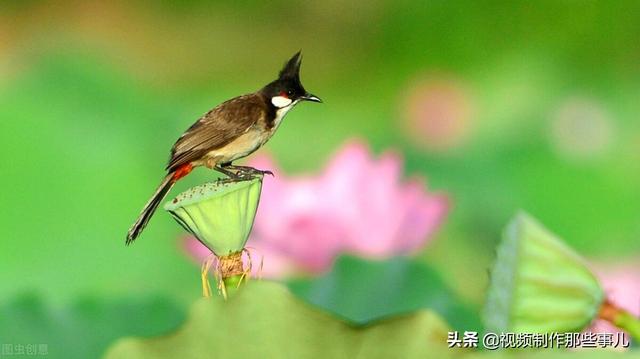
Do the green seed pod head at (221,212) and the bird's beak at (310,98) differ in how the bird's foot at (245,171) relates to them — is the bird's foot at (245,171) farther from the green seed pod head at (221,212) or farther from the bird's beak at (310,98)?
the green seed pod head at (221,212)

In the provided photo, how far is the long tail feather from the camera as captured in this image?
2000 millimetres

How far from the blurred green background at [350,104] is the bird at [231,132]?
0.15 ft

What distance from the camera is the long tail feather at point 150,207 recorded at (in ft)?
6.56

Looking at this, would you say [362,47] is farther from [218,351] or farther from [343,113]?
[218,351]

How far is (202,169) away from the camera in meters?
2.04

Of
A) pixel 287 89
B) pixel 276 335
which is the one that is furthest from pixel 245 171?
pixel 276 335

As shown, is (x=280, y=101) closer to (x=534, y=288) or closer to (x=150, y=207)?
(x=150, y=207)

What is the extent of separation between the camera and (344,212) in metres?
2.09

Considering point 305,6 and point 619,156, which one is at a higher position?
point 305,6

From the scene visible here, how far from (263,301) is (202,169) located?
34.1 inches

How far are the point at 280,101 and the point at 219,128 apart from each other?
17 centimetres

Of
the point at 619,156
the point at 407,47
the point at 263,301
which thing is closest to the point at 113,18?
the point at 407,47

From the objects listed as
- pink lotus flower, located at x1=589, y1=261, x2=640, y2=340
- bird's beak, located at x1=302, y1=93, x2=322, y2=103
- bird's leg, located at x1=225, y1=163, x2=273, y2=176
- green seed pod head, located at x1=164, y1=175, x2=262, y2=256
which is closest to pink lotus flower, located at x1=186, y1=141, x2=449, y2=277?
bird's leg, located at x1=225, y1=163, x2=273, y2=176

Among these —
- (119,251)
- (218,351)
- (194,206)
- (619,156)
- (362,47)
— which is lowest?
(218,351)
